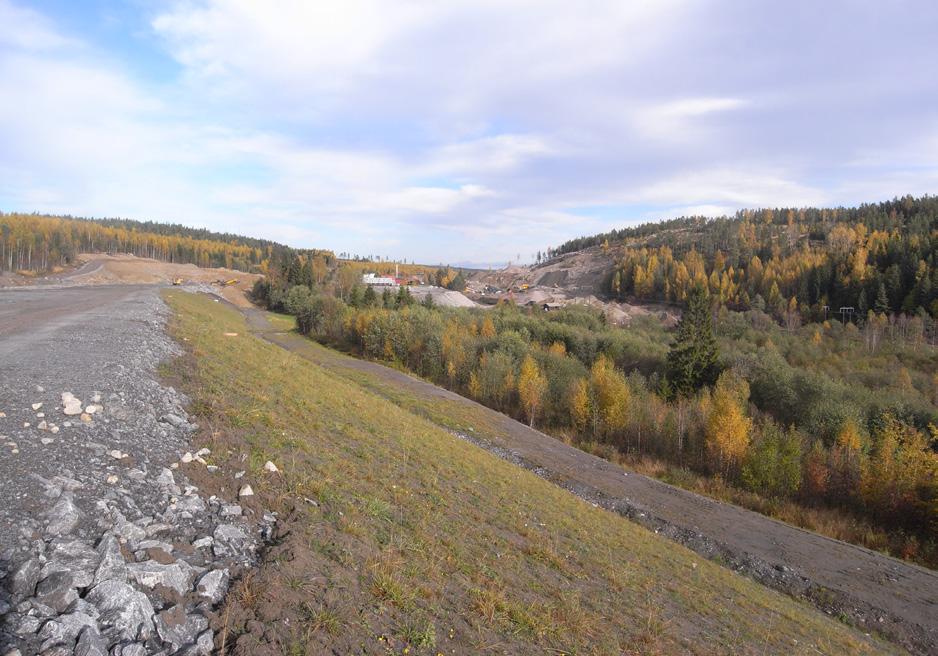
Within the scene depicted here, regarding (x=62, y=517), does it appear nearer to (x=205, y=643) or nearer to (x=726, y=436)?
(x=205, y=643)

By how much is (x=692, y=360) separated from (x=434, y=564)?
47.0 metres

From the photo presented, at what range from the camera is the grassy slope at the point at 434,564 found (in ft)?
19.3

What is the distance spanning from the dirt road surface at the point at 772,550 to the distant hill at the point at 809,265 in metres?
83.8

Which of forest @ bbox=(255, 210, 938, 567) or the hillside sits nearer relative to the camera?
forest @ bbox=(255, 210, 938, 567)

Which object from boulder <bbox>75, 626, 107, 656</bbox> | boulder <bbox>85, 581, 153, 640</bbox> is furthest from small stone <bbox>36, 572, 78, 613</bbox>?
boulder <bbox>75, 626, 107, 656</bbox>

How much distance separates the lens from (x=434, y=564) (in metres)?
7.90

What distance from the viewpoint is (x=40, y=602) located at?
452 cm

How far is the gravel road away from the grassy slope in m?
0.57

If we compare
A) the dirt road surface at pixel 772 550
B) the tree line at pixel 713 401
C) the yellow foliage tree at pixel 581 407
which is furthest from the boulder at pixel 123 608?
the yellow foliage tree at pixel 581 407

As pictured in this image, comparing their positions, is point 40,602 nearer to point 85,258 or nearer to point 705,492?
point 705,492

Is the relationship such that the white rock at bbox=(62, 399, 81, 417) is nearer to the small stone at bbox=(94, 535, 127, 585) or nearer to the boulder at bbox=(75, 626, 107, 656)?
the small stone at bbox=(94, 535, 127, 585)

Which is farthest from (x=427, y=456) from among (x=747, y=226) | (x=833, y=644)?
(x=747, y=226)

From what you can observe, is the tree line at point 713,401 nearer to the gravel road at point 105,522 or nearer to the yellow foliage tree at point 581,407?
the yellow foliage tree at point 581,407

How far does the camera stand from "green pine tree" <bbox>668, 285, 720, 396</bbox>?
48.4m
